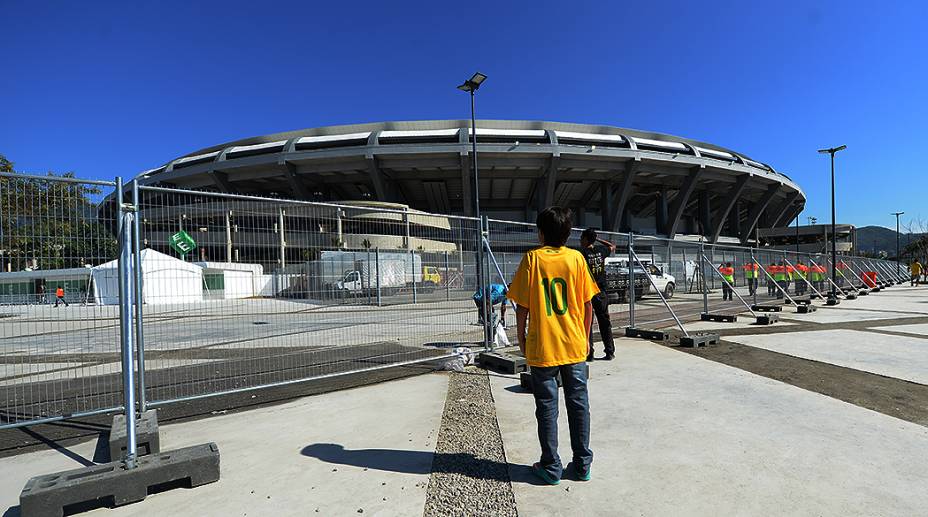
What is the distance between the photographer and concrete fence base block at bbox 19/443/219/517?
2250 millimetres

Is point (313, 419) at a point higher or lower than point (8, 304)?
lower

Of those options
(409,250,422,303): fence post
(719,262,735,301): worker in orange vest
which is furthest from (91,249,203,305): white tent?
(719,262,735,301): worker in orange vest

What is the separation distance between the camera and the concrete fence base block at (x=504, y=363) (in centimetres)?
530

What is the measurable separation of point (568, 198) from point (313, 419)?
180ft

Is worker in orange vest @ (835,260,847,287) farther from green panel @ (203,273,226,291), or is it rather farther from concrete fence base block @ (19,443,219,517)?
concrete fence base block @ (19,443,219,517)

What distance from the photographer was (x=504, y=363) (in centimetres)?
536

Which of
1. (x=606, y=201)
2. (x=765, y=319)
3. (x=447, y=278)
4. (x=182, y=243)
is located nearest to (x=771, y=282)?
(x=765, y=319)

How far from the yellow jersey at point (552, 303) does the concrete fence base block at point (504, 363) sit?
9.10 ft

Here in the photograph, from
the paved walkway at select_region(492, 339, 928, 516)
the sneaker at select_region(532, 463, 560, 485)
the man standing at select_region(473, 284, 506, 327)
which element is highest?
the man standing at select_region(473, 284, 506, 327)

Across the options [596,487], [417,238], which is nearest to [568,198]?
[417,238]

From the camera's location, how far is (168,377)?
555 centimetres

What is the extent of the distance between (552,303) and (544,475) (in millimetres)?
1025

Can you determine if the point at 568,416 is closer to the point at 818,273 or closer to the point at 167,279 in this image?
the point at 167,279

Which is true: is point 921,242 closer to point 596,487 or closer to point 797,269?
point 797,269
